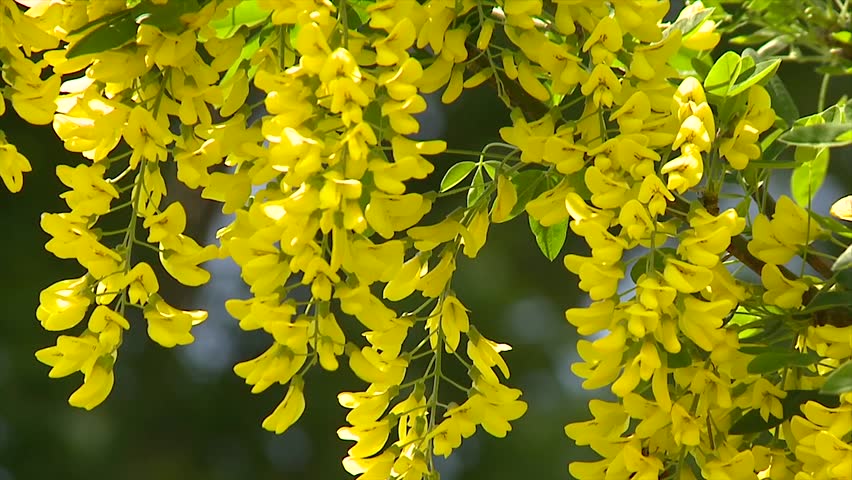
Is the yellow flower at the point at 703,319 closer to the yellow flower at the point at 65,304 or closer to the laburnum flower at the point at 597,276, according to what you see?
the laburnum flower at the point at 597,276

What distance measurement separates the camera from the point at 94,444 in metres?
2.74

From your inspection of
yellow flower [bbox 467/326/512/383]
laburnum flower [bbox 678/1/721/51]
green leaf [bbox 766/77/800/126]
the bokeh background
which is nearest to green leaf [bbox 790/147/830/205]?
green leaf [bbox 766/77/800/126]

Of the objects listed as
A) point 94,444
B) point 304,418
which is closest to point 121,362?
point 94,444

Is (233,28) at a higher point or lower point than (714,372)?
higher

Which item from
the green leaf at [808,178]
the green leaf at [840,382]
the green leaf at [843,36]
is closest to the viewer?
the green leaf at [840,382]

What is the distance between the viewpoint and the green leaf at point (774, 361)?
56 cm

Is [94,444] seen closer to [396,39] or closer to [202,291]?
[202,291]

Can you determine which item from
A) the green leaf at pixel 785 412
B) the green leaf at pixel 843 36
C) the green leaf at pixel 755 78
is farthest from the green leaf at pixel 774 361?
the green leaf at pixel 843 36

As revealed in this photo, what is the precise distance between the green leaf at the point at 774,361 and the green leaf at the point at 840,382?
2.0 inches

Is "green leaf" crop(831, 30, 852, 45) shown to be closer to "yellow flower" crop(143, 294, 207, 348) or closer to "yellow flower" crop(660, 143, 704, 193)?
"yellow flower" crop(660, 143, 704, 193)

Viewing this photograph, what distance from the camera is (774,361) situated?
0.56m

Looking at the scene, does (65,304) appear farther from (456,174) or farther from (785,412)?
(785,412)

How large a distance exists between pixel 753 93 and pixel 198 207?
2.01m

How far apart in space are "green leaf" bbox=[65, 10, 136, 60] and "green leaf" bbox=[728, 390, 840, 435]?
33 cm
